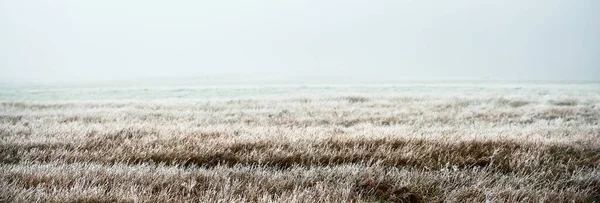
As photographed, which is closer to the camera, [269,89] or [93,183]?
Result: [93,183]

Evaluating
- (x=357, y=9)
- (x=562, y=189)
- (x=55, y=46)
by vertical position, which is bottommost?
(x=562, y=189)

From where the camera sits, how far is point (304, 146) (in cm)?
472

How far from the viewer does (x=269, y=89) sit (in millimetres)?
9234

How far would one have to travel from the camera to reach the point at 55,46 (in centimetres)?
640

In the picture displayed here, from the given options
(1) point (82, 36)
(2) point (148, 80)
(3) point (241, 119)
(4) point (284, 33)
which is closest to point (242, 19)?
(4) point (284, 33)

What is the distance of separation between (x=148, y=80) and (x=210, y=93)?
1105mm

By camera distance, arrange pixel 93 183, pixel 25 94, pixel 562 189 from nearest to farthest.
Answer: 1. pixel 93 183
2. pixel 562 189
3. pixel 25 94

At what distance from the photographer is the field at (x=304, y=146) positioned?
10.8 ft

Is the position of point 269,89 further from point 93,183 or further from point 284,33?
point 93,183

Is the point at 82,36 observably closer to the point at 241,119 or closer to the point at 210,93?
the point at 241,119

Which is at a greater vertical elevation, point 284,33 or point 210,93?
point 284,33

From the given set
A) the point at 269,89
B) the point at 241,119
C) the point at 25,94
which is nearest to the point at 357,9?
the point at 241,119

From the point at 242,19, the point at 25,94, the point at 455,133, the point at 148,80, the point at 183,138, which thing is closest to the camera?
the point at 183,138

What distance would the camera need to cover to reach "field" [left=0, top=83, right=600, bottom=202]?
330 cm
